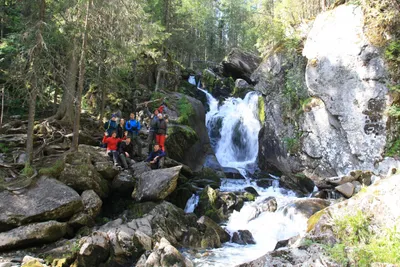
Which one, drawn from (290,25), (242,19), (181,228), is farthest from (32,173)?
(242,19)

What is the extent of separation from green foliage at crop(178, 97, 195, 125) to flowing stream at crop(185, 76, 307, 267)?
2.83 meters

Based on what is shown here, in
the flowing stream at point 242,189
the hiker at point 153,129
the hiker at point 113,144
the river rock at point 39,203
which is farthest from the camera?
the hiker at point 153,129

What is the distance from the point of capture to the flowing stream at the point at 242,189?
381 inches

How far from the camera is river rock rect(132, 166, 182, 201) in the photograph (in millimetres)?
11398

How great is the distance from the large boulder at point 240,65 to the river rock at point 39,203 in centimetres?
2495

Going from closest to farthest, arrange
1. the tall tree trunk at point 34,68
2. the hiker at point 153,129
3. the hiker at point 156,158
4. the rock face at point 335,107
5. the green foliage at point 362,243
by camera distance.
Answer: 1. the green foliage at point 362,243
2. the tall tree trunk at point 34,68
3. the hiker at point 156,158
4. the hiker at point 153,129
5. the rock face at point 335,107

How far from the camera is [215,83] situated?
2958 centimetres

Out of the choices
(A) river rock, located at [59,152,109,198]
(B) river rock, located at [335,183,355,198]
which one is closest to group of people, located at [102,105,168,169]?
(A) river rock, located at [59,152,109,198]

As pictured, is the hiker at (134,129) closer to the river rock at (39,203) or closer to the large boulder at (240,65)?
the river rock at (39,203)

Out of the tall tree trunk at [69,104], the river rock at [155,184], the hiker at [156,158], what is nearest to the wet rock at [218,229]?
the river rock at [155,184]

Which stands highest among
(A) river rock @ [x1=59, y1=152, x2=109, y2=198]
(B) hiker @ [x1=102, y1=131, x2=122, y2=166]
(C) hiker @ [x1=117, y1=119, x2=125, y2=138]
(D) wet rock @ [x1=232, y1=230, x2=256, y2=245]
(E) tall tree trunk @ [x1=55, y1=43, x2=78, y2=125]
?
(E) tall tree trunk @ [x1=55, y1=43, x2=78, y2=125]

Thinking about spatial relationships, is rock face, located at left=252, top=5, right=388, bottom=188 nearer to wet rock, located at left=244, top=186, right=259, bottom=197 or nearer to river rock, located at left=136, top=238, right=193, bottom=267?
wet rock, located at left=244, top=186, right=259, bottom=197

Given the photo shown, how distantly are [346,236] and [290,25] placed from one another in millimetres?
20247

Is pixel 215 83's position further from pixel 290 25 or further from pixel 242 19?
pixel 242 19
